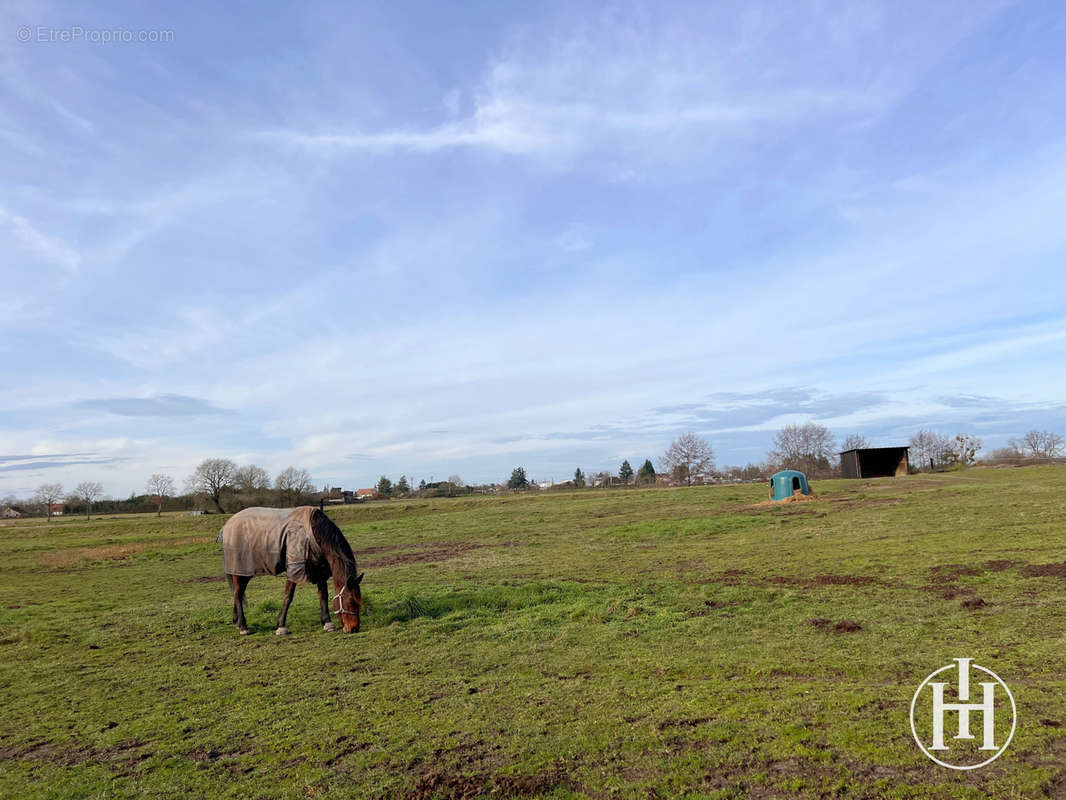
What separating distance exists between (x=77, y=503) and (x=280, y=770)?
374 feet

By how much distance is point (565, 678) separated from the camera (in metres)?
8.24

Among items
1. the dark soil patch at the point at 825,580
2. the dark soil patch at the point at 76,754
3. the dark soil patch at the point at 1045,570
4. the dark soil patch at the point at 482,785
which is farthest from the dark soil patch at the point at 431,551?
the dark soil patch at the point at 482,785

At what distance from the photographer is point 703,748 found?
5625 millimetres

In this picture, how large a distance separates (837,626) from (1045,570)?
6191mm

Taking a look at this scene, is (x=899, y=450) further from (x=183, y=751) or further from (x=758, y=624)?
(x=183, y=751)

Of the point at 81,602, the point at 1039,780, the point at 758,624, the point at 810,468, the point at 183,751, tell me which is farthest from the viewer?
the point at 810,468

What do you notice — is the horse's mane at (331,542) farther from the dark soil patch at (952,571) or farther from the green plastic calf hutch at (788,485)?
the green plastic calf hutch at (788,485)

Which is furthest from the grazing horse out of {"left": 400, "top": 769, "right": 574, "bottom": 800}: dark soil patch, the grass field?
{"left": 400, "top": 769, "right": 574, "bottom": 800}: dark soil patch

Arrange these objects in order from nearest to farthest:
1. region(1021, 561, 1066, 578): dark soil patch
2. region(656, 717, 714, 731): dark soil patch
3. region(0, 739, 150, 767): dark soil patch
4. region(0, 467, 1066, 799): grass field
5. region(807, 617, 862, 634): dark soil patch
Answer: region(0, 467, 1066, 799): grass field
region(656, 717, 714, 731): dark soil patch
region(0, 739, 150, 767): dark soil patch
region(807, 617, 862, 634): dark soil patch
region(1021, 561, 1066, 578): dark soil patch

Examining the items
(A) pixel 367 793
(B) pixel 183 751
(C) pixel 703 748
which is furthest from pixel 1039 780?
(B) pixel 183 751

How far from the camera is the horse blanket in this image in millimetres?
12125

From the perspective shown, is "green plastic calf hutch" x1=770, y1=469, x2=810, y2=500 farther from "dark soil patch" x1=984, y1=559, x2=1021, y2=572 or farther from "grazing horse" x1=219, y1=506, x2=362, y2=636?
"grazing horse" x1=219, y1=506, x2=362, y2=636

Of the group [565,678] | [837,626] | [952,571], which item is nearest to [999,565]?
[952,571]

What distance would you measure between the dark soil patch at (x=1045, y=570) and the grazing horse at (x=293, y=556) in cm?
1318
